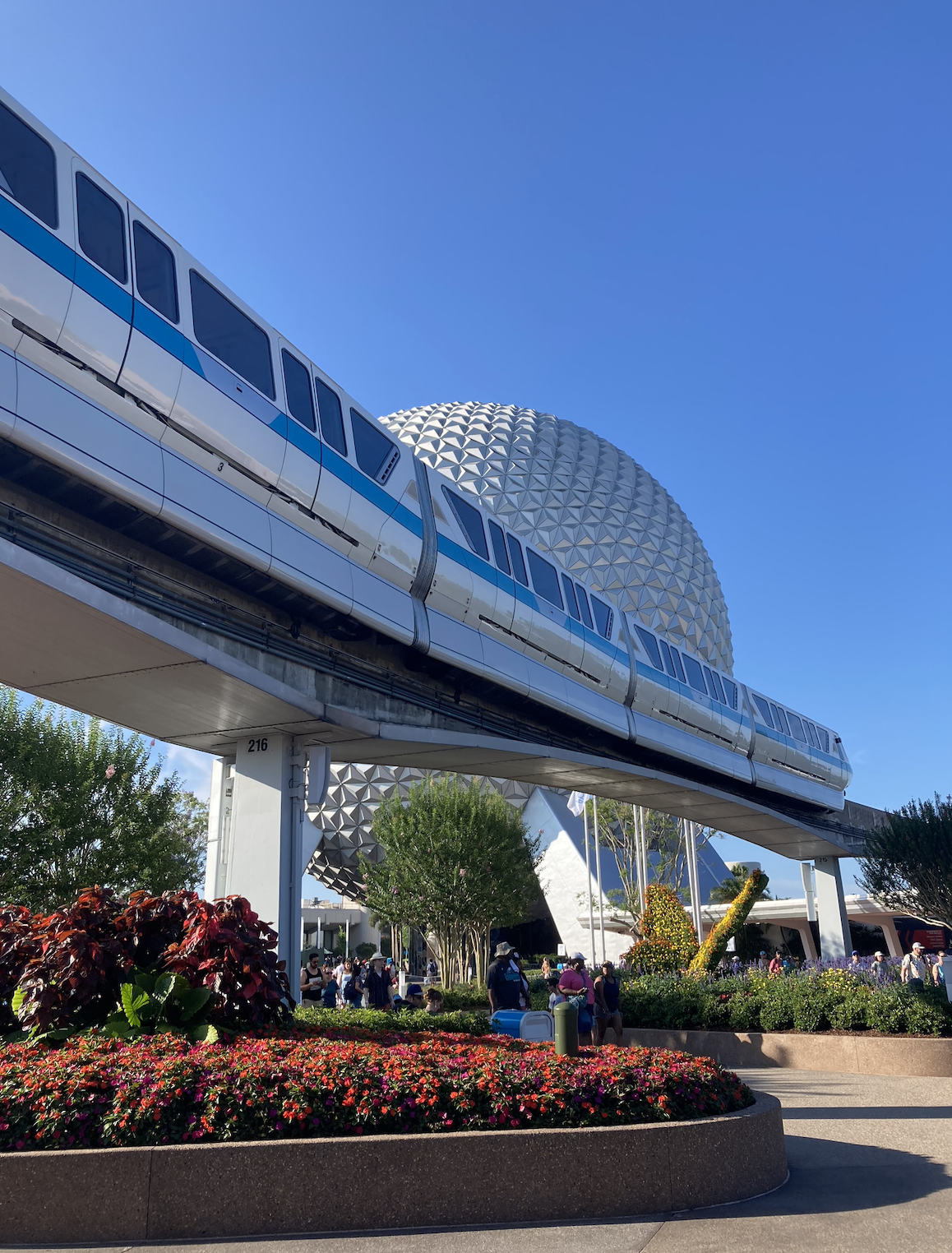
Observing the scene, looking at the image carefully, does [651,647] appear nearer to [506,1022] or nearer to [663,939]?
[663,939]

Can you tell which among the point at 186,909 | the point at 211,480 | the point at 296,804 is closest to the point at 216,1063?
the point at 186,909

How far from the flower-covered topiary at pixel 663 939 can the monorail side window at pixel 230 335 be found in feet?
63.1

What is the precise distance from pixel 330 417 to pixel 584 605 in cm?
983

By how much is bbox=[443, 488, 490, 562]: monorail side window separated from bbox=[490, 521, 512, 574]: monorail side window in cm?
39

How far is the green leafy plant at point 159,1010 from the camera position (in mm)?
8148

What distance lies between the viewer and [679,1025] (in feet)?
61.9

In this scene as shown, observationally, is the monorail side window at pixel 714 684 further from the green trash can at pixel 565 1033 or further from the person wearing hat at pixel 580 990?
the green trash can at pixel 565 1033

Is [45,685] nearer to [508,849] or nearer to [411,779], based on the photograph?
[508,849]

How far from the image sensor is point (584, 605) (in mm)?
22156

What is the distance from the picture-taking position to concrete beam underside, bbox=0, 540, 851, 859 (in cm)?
997

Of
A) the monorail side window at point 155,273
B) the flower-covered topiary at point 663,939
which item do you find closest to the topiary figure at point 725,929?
the flower-covered topiary at point 663,939

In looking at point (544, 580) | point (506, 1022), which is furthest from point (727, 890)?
point (506, 1022)

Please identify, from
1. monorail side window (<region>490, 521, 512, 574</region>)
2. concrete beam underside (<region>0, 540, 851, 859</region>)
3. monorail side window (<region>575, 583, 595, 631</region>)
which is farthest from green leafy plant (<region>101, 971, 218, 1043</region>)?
monorail side window (<region>575, 583, 595, 631</region>)

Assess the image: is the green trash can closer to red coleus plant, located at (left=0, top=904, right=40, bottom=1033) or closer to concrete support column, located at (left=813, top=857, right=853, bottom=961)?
red coleus plant, located at (left=0, top=904, right=40, bottom=1033)
